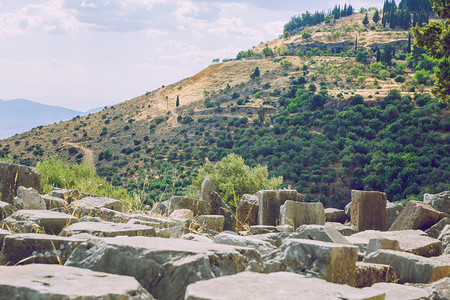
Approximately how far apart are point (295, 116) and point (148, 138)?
2884 centimetres

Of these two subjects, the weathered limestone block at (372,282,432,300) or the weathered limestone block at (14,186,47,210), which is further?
the weathered limestone block at (14,186,47,210)

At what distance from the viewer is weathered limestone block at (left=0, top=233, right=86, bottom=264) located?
4039 mm

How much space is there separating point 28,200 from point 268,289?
16.4ft

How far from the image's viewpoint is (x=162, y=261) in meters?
3.54

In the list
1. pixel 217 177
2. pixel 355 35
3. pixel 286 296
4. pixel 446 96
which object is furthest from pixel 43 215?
pixel 355 35

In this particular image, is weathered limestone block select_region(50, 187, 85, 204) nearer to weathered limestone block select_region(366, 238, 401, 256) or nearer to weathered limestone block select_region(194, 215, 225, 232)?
weathered limestone block select_region(194, 215, 225, 232)

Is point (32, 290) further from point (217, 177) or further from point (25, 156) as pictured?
point (25, 156)

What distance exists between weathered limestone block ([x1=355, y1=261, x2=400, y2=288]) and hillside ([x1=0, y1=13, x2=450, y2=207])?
4059cm

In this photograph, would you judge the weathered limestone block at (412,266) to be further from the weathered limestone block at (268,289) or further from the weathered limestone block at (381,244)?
the weathered limestone block at (268,289)

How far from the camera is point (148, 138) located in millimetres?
90312

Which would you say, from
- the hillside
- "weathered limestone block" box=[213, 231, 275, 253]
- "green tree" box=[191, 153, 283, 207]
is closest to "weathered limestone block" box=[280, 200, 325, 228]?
"weathered limestone block" box=[213, 231, 275, 253]

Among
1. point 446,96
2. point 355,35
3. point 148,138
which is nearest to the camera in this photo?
point 446,96

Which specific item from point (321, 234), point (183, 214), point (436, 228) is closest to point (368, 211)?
point (436, 228)

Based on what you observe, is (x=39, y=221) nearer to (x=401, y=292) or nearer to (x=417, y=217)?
(x=401, y=292)
